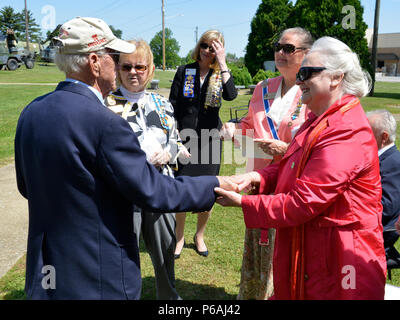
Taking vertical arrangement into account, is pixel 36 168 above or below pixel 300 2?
below

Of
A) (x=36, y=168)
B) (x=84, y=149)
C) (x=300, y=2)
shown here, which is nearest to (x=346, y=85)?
(x=84, y=149)

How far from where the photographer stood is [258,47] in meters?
27.8

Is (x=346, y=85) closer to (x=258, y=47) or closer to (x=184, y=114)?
(x=184, y=114)

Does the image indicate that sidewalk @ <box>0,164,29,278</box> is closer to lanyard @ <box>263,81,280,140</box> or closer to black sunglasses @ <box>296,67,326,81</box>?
lanyard @ <box>263,81,280,140</box>

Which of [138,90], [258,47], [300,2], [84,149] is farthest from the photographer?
[258,47]

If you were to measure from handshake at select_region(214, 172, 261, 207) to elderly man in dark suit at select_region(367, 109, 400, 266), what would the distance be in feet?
4.51

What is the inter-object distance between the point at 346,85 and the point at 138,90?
5.61 ft

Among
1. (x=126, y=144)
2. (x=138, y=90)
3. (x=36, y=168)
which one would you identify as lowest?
(x=36, y=168)

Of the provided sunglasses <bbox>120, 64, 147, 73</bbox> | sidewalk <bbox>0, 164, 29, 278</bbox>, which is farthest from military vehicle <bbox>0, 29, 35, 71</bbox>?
sunglasses <bbox>120, 64, 147, 73</bbox>

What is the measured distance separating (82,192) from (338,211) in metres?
1.26

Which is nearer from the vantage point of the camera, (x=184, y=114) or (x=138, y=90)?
(x=138, y=90)

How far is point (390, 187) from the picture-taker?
3129mm

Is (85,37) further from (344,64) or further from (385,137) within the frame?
(385,137)
